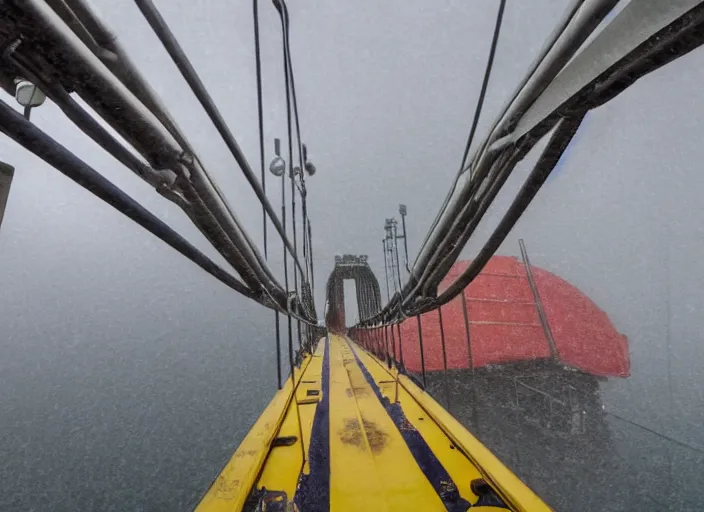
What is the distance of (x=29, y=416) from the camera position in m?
74.0

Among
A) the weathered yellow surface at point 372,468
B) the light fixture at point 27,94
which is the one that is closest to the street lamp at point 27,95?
the light fixture at point 27,94

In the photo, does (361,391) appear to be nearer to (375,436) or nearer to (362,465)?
(375,436)

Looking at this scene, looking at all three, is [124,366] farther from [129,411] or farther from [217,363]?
[129,411]

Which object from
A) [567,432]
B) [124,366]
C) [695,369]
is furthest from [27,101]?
[124,366]

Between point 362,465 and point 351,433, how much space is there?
605mm

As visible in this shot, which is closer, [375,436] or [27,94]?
[27,94]

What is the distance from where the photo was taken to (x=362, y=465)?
215 cm

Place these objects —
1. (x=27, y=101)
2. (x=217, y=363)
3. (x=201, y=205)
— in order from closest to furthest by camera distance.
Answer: (x=27, y=101) < (x=201, y=205) < (x=217, y=363)

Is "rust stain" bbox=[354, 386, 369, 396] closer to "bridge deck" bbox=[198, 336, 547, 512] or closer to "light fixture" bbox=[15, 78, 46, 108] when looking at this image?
"bridge deck" bbox=[198, 336, 547, 512]

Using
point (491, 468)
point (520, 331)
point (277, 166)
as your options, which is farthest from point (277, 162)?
point (520, 331)

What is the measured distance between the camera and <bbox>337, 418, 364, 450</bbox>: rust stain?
2545 millimetres

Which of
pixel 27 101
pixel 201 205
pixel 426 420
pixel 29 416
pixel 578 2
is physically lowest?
pixel 29 416

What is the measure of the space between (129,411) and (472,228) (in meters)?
80.1

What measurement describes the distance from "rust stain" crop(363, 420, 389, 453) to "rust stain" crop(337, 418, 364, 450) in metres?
0.07
